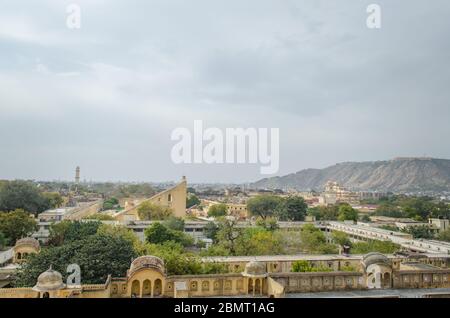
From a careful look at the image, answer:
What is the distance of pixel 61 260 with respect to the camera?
47.1 feet

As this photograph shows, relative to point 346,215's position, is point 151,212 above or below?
above

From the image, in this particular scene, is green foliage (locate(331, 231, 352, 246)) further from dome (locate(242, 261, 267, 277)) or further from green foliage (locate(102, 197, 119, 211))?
green foliage (locate(102, 197, 119, 211))

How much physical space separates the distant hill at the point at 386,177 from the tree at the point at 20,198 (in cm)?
8277

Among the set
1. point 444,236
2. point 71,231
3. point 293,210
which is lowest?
point 444,236

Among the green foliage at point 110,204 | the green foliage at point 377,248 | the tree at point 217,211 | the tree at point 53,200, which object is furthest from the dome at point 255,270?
the green foliage at point 110,204

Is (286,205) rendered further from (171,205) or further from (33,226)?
(33,226)

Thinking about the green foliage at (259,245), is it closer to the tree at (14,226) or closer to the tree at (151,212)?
the tree at (151,212)

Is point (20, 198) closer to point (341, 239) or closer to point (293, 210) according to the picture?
point (293, 210)

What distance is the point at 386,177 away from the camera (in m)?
125

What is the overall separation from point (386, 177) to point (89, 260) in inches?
4933

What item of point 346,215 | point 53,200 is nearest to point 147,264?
point 346,215

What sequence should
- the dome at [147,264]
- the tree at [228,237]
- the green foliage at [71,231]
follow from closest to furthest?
the dome at [147,264] → the green foliage at [71,231] → the tree at [228,237]

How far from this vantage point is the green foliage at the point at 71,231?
21750mm

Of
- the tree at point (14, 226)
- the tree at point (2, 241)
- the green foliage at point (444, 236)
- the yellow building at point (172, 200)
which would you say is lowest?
the green foliage at point (444, 236)
